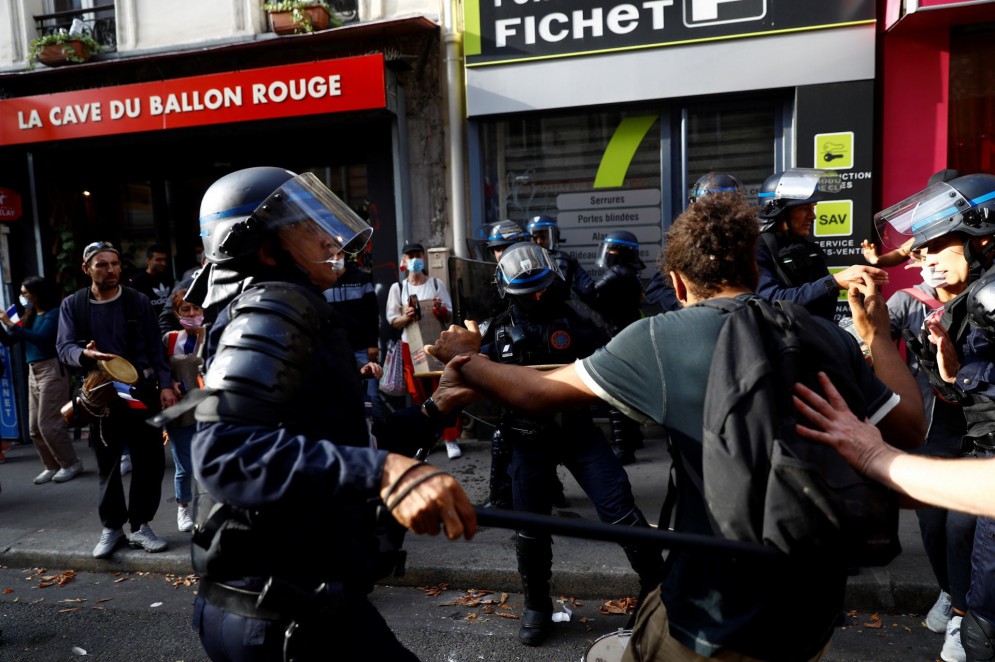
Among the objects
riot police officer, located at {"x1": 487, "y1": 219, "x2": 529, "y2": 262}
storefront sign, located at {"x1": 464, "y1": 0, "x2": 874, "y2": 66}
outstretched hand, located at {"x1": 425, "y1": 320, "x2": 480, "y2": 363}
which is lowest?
outstretched hand, located at {"x1": 425, "y1": 320, "x2": 480, "y2": 363}

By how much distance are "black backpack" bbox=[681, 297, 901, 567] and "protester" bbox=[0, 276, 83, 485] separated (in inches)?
274

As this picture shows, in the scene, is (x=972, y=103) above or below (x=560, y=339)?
above

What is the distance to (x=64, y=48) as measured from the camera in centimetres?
858

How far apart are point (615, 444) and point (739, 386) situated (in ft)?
16.5

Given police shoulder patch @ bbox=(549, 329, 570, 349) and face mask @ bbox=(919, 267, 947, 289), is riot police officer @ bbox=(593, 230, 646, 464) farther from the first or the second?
face mask @ bbox=(919, 267, 947, 289)

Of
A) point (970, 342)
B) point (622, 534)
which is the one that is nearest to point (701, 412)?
point (622, 534)

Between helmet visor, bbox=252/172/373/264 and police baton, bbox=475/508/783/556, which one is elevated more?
helmet visor, bbox=252/172/373/264

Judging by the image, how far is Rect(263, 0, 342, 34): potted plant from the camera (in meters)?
7.64

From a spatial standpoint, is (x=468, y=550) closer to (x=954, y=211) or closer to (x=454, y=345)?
(x=454, y=345)

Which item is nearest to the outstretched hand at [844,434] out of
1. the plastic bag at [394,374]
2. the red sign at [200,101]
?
the plastic bag at [394,374]

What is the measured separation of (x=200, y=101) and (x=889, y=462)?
24.9 ft

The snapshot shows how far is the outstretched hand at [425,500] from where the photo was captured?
164 centimetres

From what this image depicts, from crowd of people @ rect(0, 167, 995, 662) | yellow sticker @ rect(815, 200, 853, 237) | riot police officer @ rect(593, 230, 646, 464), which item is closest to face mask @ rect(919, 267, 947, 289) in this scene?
crowd of people @ rect(0, 167, 995, 662)

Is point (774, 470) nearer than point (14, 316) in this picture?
Yes
